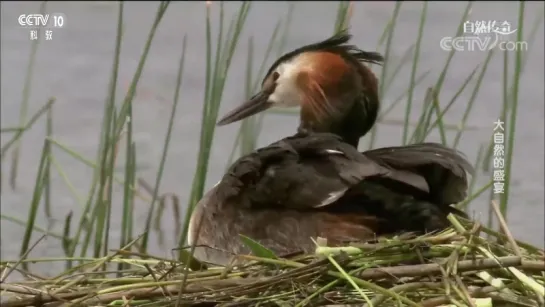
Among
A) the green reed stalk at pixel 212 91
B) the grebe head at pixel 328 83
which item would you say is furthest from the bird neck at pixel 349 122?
the green reed stalk at pixel 212 91

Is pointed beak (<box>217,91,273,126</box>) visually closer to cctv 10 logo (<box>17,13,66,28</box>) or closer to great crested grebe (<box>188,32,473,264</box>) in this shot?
great crested grebe (<box>188,32,473,264</box>)

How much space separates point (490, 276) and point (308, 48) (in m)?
0.91

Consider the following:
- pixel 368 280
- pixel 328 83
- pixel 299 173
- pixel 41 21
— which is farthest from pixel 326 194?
pixel 41 21

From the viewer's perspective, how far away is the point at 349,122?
2.49 meters

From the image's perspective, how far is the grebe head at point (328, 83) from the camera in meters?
2.43

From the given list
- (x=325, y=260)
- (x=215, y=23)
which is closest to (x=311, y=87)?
(x=325, y=260)

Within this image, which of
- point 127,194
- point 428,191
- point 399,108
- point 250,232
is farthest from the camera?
point 399,108

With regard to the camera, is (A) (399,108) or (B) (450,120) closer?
(B) (450,120)

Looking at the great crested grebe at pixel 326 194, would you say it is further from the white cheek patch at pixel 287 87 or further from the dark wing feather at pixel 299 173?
the white cheek patch at pixel 287 87

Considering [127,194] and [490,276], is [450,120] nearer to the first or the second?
[127,194]

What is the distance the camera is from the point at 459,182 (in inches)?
80.6

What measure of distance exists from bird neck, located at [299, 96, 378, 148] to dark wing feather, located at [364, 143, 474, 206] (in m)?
0.37

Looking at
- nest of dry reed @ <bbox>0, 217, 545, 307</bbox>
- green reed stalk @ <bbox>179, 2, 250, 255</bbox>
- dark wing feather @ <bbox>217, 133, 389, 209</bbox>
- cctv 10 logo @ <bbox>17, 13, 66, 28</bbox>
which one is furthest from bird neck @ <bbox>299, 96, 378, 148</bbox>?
cctv 10 logo @ <bbox>17, 13, 66, 28</bbox>

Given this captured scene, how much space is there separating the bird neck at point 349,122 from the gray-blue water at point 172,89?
836mm
